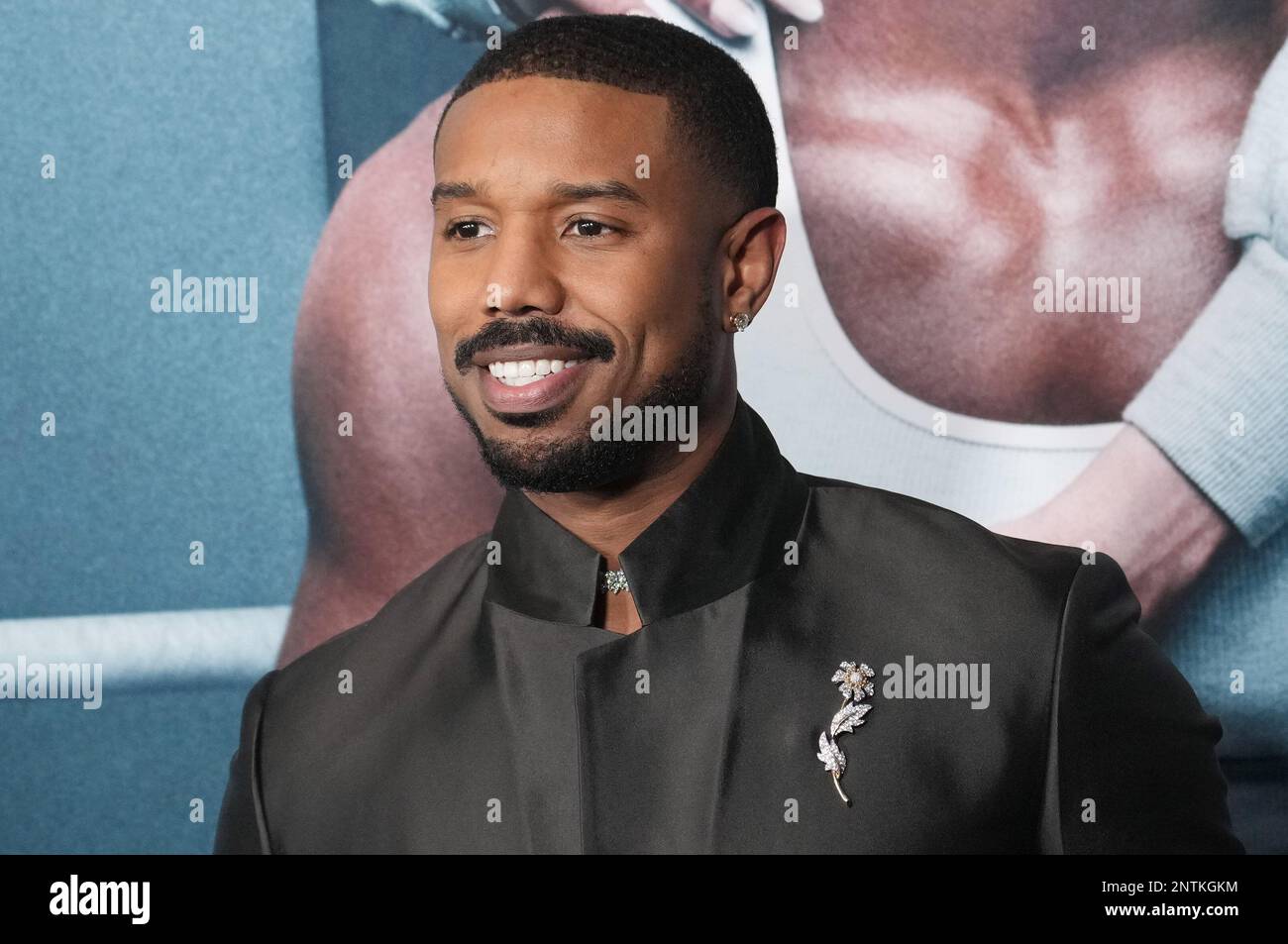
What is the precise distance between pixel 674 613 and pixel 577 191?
449 millimetres

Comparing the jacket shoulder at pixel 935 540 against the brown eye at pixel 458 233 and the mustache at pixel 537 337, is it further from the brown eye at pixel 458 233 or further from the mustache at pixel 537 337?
the brown eye at pixel 458 233

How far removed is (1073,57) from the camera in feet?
8.57

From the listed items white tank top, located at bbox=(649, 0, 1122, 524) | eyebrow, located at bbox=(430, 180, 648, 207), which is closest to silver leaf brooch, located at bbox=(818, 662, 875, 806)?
eyebrow, located at bbox=(430, 180, 648, 207)

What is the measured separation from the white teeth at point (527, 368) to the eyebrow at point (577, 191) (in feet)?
0.53

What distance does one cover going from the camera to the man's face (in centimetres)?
143

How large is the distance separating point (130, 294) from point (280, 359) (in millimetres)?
301

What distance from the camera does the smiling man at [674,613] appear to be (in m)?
1.45

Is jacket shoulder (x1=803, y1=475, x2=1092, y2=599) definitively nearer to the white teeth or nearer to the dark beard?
the dark beard

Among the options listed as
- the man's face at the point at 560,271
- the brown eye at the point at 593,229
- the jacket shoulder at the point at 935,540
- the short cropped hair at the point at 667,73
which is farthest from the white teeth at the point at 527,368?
the jacket shoulder at the point at 935,540

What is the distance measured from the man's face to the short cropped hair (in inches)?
0.8

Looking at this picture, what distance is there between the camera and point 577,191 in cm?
143

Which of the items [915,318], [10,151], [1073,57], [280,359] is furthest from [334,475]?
[1073,57]

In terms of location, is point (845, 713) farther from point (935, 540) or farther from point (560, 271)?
point (560, 271)
